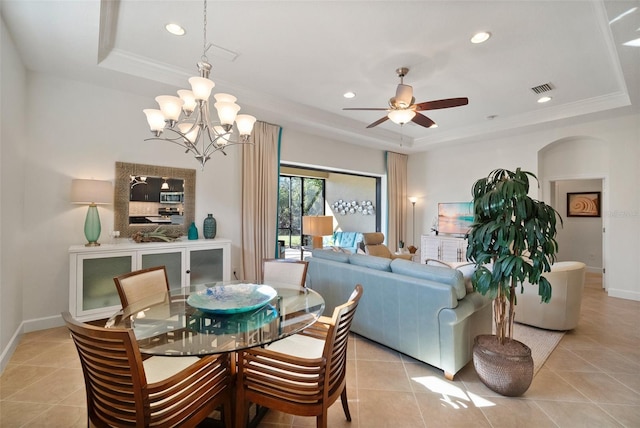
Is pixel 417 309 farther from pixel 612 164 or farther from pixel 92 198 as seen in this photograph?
pixel 612 164

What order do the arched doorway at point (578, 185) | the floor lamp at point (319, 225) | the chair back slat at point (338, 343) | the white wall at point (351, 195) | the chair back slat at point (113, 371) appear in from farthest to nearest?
the white wall at point (351, 195), the arched doorway at point (578, 185), the floor lamp at point (319, 225), the chair back slat at point (338, 343), the chair back slat at point (113, 371)

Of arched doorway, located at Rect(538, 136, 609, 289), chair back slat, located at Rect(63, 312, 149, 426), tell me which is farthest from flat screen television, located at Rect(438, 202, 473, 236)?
chair back slat, located at Rect(63, 312, 149, 426)

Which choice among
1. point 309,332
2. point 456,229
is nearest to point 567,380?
point 309,332

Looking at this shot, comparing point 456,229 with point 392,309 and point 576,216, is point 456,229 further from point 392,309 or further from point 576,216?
point 392,309

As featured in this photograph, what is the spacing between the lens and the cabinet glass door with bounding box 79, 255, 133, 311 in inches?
116

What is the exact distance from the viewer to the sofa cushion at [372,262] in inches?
109

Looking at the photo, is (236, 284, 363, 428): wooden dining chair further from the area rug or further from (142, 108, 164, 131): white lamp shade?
the area rug

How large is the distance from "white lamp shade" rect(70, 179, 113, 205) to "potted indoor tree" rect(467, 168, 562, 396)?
3747 mm

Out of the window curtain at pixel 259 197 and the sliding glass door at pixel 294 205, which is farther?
the sliding glass door at pixel 294 205

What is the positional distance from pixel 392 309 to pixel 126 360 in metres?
2.08

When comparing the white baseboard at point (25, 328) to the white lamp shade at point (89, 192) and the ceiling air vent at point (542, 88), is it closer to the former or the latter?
the white lamp shade at point (89, 192)

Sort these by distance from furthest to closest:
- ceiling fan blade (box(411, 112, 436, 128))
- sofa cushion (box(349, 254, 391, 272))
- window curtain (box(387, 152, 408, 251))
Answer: window curtain (box(387, 152, 408, 251)) < ceiling fan blade (box(411, 112, 436, 128)) < sofa cushion (box(349, 254, 391, 272))

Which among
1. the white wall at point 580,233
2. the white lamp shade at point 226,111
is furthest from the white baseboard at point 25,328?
the white wall at point 580,233

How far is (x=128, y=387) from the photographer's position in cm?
119
